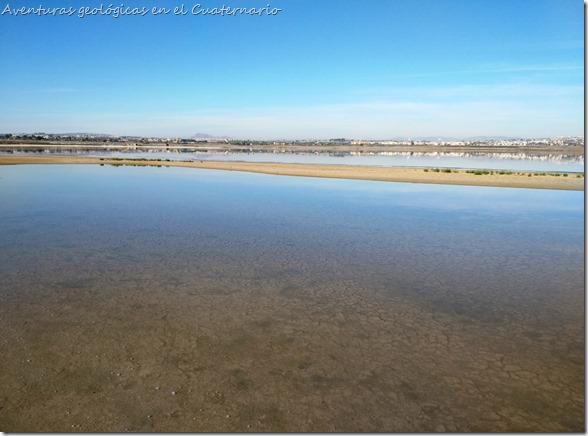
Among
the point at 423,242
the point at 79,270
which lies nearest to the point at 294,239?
the point at 423,242

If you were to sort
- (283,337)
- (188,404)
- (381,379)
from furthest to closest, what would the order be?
(283,337) → (381,379) → (188,404)

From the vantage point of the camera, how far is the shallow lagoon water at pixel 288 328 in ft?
17.0

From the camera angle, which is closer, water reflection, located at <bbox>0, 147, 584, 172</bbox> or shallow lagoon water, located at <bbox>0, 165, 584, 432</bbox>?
shallow lagoon water, located at <bbox>0, 165, 584, 432</bbox>

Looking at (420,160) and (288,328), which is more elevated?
(420,160)

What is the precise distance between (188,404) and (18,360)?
3002 mm

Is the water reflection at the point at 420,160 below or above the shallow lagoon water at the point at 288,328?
above

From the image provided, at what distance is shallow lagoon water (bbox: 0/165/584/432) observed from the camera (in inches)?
204

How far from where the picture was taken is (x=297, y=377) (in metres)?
5.90

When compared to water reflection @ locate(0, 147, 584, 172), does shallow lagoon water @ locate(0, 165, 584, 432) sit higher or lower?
lower

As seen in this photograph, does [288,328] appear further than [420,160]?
No

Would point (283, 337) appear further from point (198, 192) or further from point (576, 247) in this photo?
point (198, 192)

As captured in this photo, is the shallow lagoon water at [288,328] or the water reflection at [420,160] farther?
the water reflection at [420,160]

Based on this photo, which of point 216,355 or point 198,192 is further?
point 198,192

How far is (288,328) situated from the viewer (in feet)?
24.4
